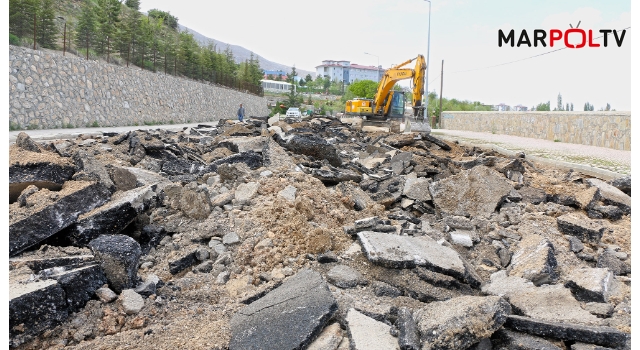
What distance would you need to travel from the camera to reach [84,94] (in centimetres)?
1688

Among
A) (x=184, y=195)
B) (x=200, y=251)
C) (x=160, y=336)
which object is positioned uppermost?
(x=184, y=195)

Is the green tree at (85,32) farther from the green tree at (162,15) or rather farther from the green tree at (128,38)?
the green tree at (162,15)

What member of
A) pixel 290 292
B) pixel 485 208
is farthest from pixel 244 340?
pixel 485 208

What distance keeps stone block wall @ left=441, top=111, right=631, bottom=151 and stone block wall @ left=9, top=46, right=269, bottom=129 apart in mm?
19225

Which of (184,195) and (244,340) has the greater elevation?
(184,195)

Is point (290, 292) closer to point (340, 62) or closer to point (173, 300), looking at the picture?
point (173, 300)

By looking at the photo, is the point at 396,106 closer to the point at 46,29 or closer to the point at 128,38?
the point at 128,38

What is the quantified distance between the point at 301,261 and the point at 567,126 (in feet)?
56.0

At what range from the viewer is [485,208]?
5625mm

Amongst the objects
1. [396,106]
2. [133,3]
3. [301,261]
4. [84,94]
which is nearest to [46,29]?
[84,94]

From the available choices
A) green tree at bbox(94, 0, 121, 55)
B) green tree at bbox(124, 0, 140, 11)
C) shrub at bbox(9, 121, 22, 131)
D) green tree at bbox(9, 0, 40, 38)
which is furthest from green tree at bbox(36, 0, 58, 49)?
green tree at bbox(124, 0, 140, 11)

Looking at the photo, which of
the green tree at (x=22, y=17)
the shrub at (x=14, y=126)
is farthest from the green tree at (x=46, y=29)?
the shrub at (x=14, y=126)

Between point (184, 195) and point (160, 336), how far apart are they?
217cm

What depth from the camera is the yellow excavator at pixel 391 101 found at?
19.7 m
